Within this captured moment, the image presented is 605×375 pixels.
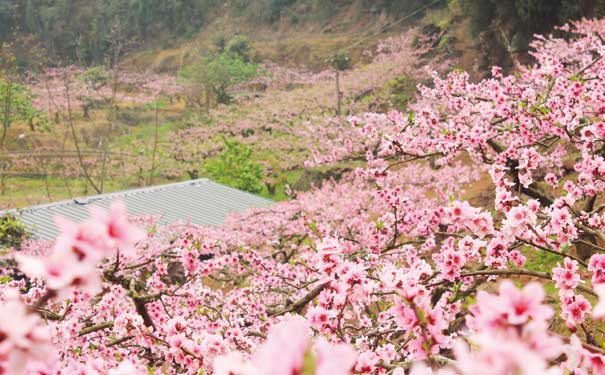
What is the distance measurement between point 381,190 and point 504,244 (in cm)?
232

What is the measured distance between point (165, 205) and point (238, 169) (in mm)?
4853

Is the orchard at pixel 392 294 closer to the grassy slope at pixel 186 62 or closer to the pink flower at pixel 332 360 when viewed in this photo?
the pink flower at pixel 332 360

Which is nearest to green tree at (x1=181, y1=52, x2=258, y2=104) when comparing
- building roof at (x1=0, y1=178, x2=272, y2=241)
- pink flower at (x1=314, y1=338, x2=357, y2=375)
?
building roof at (x1=0, y1=178, x2=272, y2=241)

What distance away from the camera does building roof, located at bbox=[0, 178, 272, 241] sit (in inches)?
488

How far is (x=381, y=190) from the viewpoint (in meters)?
4.90

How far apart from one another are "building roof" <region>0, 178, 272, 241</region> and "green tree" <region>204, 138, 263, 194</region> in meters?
1.93

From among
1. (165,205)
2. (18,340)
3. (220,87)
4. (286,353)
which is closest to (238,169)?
(165,205)

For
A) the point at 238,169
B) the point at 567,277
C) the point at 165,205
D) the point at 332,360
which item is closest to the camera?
the point at 332,360

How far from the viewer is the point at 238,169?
744 inches

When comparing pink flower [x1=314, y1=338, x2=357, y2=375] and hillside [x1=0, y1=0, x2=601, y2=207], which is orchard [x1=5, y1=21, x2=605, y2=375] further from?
hillside [x1=0, y1=0, x2=601, y2=207]

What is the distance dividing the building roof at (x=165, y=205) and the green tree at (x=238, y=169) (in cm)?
193

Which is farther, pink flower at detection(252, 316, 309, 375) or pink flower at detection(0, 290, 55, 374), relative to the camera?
pink flower at detection(0, 290, 55, 374)

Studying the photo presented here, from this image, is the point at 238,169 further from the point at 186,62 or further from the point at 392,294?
the point at 186,62

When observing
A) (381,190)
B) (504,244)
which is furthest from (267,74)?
(504,244)
